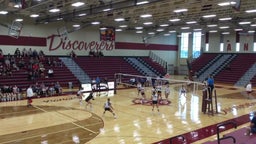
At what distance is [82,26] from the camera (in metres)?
31.7

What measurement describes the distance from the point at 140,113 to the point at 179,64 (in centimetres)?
3121

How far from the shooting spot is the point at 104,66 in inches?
1298

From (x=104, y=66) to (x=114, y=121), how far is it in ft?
63.9

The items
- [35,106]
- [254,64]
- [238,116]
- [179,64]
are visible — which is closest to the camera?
[238,116]

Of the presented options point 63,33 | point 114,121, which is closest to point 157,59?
point 63,33

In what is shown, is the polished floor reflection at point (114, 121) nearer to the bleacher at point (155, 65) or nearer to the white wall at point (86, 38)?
the white wall at point (86, 38)

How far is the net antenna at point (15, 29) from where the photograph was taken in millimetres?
27344

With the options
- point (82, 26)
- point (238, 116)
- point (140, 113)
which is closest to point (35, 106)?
point (140, 113)

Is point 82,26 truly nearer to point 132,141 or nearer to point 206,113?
point 206,113

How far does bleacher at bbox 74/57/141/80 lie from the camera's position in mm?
30938

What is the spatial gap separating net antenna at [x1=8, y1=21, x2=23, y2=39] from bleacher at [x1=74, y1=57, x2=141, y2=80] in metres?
7.17

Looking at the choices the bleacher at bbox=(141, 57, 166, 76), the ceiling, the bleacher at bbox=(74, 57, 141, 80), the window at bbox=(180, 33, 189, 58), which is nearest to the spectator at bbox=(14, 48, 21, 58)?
the ceiling

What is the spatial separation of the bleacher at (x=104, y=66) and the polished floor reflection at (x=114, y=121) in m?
10.3

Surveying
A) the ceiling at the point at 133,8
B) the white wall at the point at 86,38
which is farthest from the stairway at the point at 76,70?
the ceiling at the point at 133,8
